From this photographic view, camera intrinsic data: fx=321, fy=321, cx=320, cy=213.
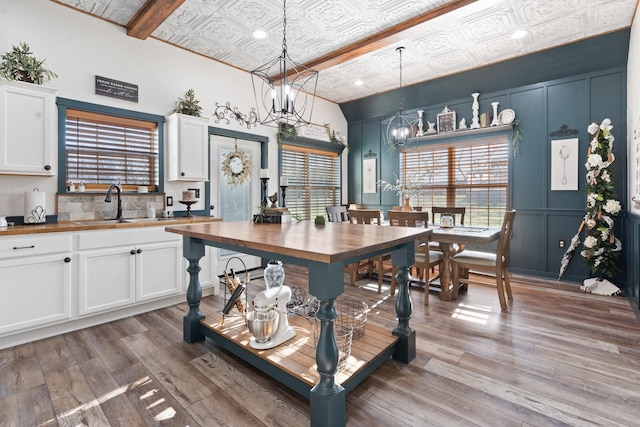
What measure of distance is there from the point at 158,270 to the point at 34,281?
3.11 ft

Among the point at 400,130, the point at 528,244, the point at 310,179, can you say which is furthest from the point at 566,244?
the point at 310,179

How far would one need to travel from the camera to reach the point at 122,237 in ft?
9.76

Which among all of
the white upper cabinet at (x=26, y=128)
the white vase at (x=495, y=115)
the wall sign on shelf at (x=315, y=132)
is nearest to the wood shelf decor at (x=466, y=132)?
the white vase at (x=495, y=115)

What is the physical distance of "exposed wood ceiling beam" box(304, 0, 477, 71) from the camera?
309 cm

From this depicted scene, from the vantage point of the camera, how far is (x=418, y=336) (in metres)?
2.64

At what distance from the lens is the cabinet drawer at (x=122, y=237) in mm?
2764

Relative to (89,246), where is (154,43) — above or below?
above

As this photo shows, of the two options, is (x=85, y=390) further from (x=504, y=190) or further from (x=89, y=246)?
(x=504, y=190)

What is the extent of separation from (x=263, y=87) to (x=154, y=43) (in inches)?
64.3

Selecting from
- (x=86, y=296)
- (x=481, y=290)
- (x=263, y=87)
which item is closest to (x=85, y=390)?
(x=86, y=296)

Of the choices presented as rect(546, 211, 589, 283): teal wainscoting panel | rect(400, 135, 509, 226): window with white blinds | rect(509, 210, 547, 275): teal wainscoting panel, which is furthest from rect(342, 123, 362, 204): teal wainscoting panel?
rect(546, 211, 589, 283): teal wainscoting panel

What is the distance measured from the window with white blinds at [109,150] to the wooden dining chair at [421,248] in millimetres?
2855

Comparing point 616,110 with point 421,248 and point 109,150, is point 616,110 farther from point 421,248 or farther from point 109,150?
point 109,150

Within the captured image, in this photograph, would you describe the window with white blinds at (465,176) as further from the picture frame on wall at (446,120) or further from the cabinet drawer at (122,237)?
the cabinet drawer at (122,237)
